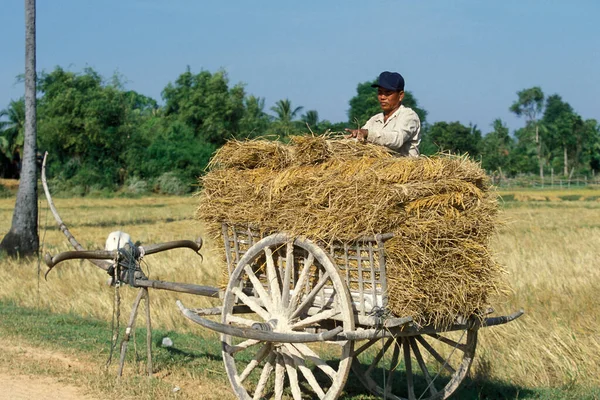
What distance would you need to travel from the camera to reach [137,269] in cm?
698

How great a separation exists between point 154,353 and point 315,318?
10.3 feet

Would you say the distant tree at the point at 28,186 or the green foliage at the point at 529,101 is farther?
the green foliage at the point at 529,101

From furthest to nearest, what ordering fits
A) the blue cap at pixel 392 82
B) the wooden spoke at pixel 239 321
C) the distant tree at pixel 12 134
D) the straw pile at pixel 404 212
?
the distant tree at pixel 12 134, the blue cap at pixel 392 82, the wooden spoke at pixel 239 321, the straw pile at pixel 404 212

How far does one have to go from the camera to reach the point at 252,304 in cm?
568

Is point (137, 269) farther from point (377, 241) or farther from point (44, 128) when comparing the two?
point (44, 128)

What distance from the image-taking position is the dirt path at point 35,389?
619cm

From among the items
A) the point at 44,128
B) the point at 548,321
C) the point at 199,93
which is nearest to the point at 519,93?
the point at 199,93

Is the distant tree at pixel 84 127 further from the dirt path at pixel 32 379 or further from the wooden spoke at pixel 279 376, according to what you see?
the wooden spoke at pixel 279 376

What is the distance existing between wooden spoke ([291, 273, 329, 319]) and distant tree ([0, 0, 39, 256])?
10484 mm

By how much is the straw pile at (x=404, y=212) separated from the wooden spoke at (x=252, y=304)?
1.81 feet

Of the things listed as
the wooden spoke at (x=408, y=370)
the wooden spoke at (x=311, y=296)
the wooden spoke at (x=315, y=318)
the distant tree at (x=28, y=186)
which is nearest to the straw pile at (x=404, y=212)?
the wooden spoke at (x=311, y=296)

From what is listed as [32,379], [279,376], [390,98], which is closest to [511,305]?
[390,98]

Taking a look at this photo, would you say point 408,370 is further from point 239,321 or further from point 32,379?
point 32,379

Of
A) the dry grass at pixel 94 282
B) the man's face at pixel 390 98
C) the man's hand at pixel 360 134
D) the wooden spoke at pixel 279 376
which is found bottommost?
the dry grass at pixel 94 282
